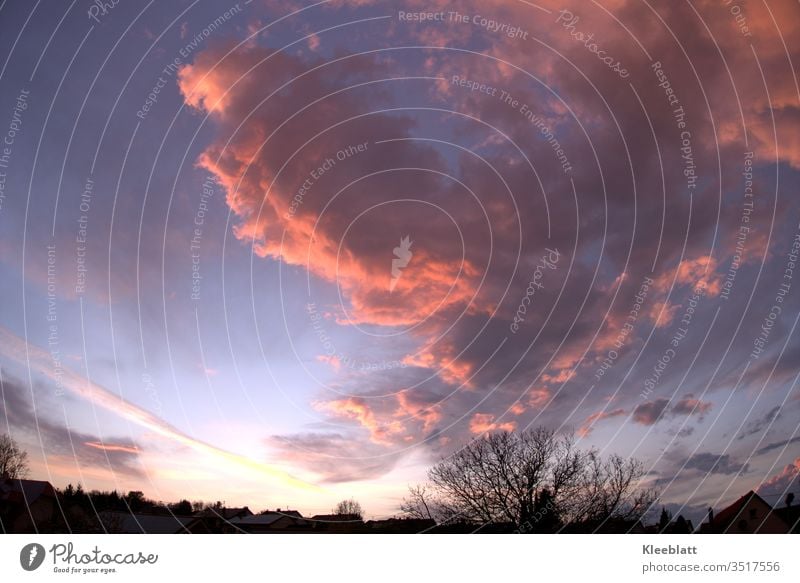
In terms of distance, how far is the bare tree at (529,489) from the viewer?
99.7 ft

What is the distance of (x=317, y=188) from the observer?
83.1 feet

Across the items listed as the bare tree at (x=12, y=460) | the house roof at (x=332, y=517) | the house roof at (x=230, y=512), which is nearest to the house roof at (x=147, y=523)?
the house roof at (x=230, y=512)

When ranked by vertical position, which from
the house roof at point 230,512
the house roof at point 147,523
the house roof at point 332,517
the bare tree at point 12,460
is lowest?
the house roof at point 147,523

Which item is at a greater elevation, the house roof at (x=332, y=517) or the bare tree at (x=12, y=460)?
the bare tree at (x=12, y=460)

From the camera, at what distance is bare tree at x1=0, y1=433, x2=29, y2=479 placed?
21.7 metres

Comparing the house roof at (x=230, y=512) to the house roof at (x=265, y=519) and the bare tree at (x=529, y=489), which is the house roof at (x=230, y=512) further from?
the bare tree at (x=529, y=489)

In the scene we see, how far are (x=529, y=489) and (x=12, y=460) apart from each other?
22058 millimetres

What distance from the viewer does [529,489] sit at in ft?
103

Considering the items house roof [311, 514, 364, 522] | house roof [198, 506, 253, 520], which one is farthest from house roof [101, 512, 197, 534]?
house roof [311, 514, 364, 522]

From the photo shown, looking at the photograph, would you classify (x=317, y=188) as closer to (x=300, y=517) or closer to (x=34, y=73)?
(x=34, y=73)

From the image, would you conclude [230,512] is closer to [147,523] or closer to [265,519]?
[265,519]
